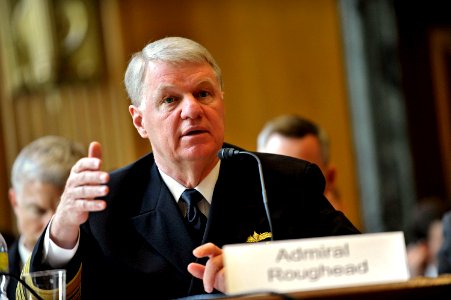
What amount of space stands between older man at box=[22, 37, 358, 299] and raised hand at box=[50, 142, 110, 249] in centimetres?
1

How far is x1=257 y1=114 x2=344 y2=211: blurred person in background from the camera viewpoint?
13.8 ft

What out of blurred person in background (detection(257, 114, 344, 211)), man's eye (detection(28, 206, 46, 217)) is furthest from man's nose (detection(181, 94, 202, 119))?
blurred person in background (detection(257, 114, 344, 211))

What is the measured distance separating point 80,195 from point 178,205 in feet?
1.59

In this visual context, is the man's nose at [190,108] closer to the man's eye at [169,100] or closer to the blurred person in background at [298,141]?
the man's eye at [169,100]

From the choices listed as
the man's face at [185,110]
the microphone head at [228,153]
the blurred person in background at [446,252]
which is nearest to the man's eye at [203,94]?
the man's face at [185,110]

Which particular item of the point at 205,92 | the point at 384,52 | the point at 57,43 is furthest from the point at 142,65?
the point at 384,52

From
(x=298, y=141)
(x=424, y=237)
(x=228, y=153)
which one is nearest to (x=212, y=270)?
(x=228, y=153)

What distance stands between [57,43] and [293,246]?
175 inches

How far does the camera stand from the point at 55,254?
8.89 ft

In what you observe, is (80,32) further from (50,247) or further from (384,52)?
(50,247)

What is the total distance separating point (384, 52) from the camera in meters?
7.65

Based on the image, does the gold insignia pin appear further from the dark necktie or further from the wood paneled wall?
the wood paneled wall

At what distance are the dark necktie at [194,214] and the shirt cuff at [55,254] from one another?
0.38m

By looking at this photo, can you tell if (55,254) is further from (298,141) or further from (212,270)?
(298,141)
